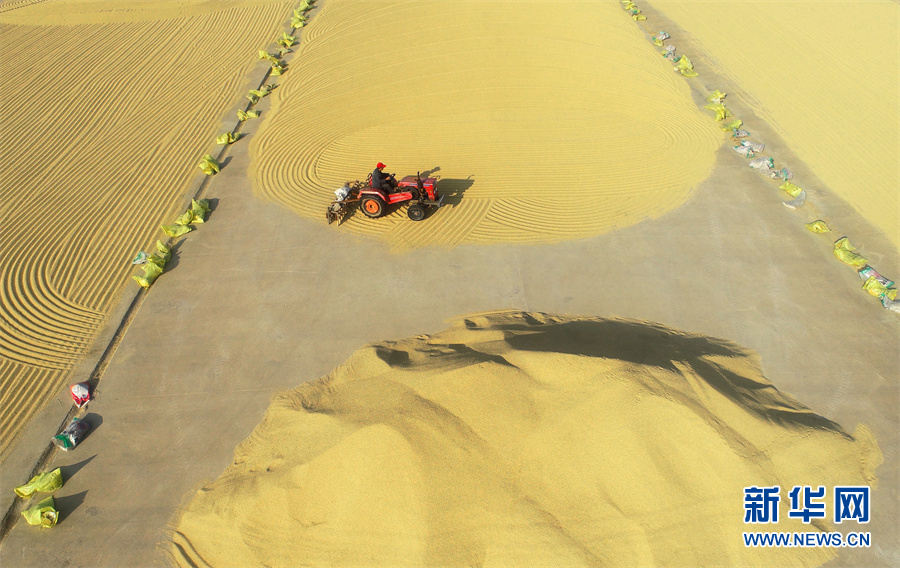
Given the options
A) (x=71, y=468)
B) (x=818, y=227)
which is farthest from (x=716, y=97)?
(x=71, y=468)

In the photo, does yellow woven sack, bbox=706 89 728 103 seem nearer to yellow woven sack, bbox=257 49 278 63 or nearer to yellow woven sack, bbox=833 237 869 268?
yellow woven sack, bbox=833 237 869 268

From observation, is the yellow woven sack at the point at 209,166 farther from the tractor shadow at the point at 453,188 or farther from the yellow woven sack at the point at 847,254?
the yellow woven sack at the point at 847,254

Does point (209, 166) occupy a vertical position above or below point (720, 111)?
below

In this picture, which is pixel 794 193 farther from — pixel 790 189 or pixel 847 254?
pixel 847 254

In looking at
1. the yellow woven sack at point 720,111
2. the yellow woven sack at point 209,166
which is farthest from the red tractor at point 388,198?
the yellow woven sack at point 720,111

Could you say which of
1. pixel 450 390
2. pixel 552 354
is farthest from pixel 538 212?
pixel 450 390

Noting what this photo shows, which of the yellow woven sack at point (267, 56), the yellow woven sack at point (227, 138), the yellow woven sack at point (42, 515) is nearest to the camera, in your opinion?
the yellow woven sack at point (42, 515)

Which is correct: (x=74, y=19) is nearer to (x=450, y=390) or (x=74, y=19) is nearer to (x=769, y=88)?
(x=450, y=390)
